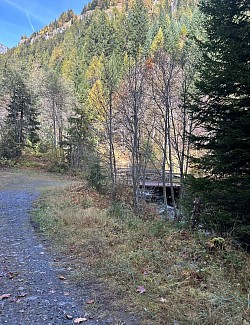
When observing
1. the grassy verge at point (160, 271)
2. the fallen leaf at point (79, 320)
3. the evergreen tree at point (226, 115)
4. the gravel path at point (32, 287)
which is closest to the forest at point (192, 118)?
the evergreen tree at point (226, 115)

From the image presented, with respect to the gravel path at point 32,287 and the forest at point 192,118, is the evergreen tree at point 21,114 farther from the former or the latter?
the gravel path at point 32,287

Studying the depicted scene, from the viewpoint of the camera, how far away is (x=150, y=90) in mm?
10977

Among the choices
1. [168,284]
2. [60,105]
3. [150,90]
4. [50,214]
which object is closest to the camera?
[168,284]

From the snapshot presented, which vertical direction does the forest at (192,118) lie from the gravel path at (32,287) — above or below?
above

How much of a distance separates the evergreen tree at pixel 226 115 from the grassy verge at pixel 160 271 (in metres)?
1.33

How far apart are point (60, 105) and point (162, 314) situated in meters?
28.4

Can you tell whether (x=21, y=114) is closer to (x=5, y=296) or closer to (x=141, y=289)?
(x=5, y=296)

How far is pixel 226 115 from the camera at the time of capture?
6633 mm

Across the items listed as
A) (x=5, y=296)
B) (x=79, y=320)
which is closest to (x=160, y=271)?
(x=79, y=320)

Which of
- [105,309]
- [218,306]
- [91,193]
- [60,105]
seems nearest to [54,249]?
[105,309]

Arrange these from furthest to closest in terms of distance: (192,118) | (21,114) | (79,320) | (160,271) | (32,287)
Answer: (21,114) < (192,118) < (160,271) < (32,287) < (79,320)

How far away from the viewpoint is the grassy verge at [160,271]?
115 inches

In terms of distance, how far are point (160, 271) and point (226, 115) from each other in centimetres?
429

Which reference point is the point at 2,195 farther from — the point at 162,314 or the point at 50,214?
the point at 162,314
